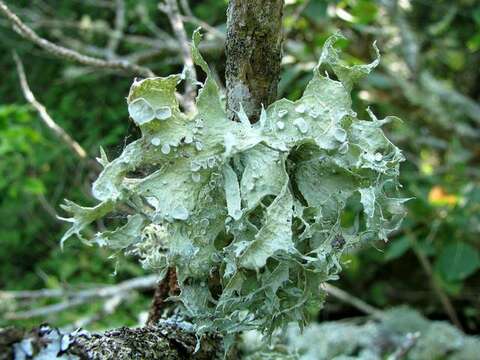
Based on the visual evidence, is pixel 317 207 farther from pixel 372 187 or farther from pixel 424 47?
pixel 424 47

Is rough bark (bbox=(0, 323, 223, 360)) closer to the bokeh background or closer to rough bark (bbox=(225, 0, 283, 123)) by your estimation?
rough bark (bbox=(225, 0, 283, 123))

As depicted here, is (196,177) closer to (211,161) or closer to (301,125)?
(211,161)

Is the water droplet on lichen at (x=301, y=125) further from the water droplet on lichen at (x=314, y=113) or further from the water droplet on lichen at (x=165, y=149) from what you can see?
the water droplet on lichen at (x=165, y=149)

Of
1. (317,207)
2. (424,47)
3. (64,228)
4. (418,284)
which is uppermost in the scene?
(317,207)

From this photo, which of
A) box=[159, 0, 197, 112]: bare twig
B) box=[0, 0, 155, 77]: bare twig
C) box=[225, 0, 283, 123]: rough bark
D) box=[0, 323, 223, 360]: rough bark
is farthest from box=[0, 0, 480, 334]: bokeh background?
box=[0, 323, 223, 360]: rough bark

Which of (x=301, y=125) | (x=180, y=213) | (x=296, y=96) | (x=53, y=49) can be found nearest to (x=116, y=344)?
(x=180, y=213)

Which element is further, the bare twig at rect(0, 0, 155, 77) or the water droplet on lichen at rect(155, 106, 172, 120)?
the bare twig at rect(0, 0, 155, 77)

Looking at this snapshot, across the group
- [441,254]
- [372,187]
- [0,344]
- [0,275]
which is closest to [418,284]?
[441,254]

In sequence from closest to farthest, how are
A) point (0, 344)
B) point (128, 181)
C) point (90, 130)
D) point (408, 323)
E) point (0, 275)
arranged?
point (0, 344), point (128, 181), point (408, 323), point (90, 130), point (0, 275)
